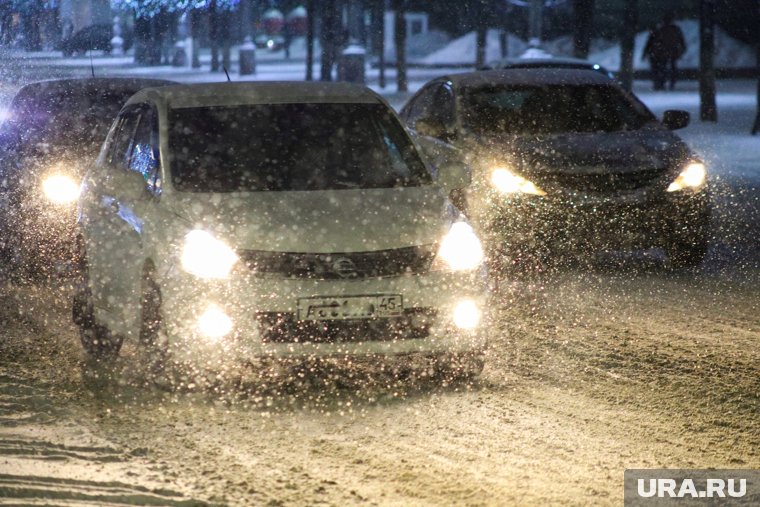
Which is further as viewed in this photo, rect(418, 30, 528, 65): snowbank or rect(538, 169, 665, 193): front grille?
rect(418, 30, 528, 65): snowbank

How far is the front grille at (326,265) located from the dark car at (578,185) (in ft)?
12.6

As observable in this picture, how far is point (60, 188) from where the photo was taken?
10938mm

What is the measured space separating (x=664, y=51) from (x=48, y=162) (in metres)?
27.3

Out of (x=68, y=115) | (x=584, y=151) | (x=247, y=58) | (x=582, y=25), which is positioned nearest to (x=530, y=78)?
(x=584, y=151)

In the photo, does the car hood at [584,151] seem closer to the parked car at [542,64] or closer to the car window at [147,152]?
the car window at [147,152]

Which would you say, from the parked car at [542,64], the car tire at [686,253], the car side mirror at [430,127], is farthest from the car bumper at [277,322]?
the parked car at [542,64]

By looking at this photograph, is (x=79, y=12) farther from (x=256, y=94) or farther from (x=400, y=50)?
(x=256, y=94)

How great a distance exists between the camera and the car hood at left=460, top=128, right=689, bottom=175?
35.3 feet

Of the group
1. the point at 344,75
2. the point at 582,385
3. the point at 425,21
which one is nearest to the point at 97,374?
the point at 582,385

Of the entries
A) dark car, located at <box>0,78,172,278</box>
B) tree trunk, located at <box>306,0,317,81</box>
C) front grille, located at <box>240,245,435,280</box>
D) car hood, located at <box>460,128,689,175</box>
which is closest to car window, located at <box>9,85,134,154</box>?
dark car, located at <box>0,78,172,278</box>

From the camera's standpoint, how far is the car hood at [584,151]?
10766 millimetres

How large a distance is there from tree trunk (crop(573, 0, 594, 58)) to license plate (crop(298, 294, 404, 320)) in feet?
68.1

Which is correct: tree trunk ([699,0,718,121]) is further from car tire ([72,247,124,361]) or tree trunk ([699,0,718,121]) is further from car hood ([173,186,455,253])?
car hood ([173,186,455,253])

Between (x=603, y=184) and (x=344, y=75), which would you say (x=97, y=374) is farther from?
(x=344, y=75)
